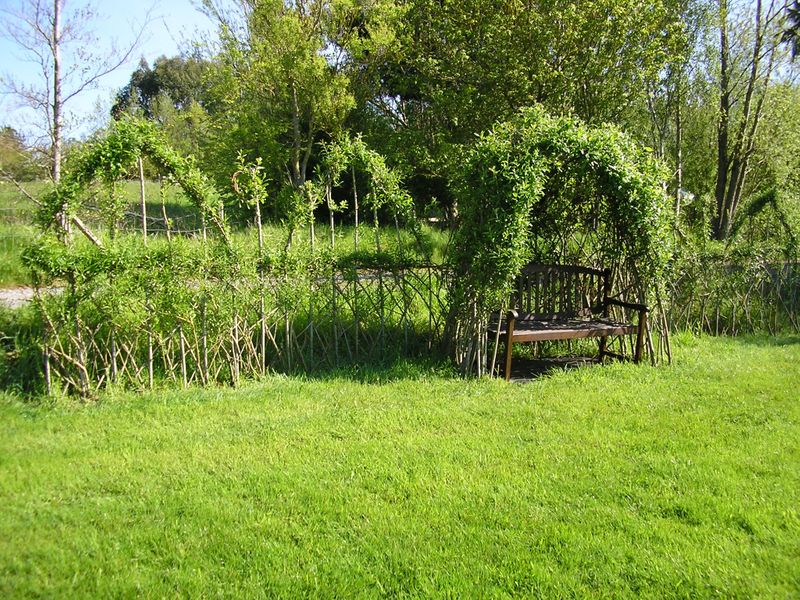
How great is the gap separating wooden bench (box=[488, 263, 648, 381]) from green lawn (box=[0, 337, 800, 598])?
155 cm

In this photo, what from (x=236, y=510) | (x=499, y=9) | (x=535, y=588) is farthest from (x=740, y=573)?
(x=499, y=9)

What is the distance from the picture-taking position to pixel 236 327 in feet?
22.3

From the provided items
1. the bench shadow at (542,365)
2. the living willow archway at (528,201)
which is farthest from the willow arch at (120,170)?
the bench shadow at (542,365)

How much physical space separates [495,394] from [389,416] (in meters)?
1.45

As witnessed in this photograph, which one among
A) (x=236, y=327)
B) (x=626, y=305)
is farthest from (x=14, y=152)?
(x=626, y=305)

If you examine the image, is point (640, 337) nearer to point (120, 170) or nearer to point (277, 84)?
point (120, 170)

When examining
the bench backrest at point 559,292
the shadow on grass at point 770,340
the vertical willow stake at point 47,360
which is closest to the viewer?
the vertical willow stake at point 47,360

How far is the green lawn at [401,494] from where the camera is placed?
332 centimetres

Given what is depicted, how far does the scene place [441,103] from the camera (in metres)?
14.9

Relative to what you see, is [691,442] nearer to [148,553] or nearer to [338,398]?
[338,398]

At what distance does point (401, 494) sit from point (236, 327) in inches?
133

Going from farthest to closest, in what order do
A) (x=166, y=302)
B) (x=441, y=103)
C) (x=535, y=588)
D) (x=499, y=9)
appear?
1. (x=441, y=103)
2. (x=499, y=9)
3. (x=166, y=302)
4. (x=535, y=588)

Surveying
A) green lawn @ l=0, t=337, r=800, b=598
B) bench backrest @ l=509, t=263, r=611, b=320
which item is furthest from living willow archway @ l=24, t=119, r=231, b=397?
bench backrest @ l=509, t=263, r=611, b=320

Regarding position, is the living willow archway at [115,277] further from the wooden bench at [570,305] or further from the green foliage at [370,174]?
the wooden bench at [570,305]
